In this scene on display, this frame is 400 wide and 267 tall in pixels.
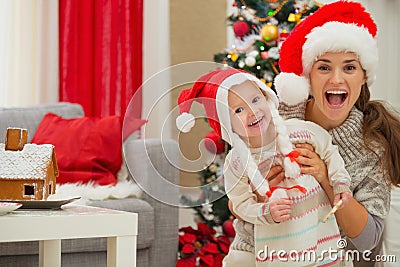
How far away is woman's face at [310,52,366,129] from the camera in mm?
1582

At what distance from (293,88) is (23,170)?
0.68m

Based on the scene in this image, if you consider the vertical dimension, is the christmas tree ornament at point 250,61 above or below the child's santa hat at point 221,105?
above

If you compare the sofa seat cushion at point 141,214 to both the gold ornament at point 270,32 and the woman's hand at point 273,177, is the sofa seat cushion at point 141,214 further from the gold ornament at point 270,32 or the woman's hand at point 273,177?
the gold ornament at point 270,32

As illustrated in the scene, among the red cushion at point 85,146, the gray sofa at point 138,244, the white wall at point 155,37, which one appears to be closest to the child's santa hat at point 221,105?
the gray sofa at point 138,244

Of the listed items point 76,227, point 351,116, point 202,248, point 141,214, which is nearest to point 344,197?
point 351,116

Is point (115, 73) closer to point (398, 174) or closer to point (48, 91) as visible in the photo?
point (48, 91)

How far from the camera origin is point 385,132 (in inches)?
64.2

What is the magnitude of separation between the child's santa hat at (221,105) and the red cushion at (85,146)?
1212 millimetres

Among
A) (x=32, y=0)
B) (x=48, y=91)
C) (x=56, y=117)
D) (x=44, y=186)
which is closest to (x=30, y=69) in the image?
(x=48, y=91)

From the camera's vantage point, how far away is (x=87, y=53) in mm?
3684

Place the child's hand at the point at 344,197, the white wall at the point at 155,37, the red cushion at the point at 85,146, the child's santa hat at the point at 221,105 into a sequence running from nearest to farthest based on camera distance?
1. the child's santa hat at the point at 221,105
2. the child's hand at the point at 344,197
3. the red cushion at the point at 85,146
4. the white wall at the point at 155,37

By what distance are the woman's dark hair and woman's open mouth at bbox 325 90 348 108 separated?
10cm

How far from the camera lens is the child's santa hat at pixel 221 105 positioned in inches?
54.0

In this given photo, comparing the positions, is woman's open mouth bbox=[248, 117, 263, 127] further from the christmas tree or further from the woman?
the christmas tree
